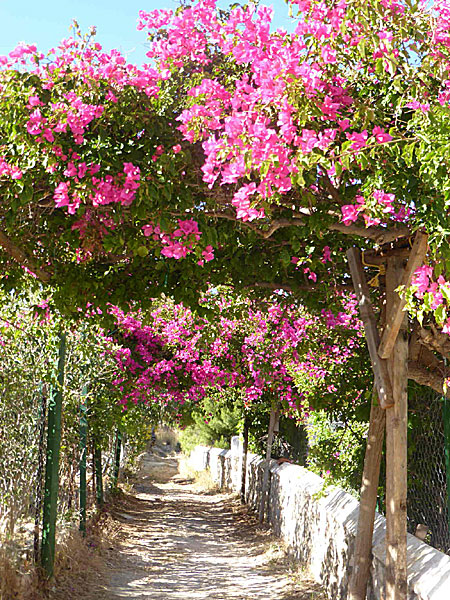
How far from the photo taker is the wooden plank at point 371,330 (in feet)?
13.4

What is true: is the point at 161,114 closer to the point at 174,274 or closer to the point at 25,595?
the point at 174,274

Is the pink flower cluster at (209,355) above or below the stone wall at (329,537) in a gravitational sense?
above

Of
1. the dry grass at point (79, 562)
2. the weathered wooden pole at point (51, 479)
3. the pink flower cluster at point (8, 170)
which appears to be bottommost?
the dry grass at point (79, 562)

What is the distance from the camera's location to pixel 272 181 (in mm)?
2877

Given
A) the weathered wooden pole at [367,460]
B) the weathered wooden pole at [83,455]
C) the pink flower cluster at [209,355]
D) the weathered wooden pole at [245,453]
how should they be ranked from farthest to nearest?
the weathered wooden pole at [245,453] → the pink flower cluster at [209,355] → the weathered wooden pole at [83,455] → the weathered wooden pole at [367,460]

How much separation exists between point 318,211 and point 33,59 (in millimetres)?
1718

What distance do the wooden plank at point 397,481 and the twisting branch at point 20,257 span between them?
259 cm

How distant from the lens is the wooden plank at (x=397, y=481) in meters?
3.79

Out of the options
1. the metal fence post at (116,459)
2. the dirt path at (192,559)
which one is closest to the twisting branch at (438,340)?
the dirt path at (192,559)

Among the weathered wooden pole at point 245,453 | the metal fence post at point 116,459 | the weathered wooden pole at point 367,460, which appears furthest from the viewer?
the weathered wooden pole at point 245,453

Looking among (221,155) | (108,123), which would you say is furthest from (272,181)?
(108,123)

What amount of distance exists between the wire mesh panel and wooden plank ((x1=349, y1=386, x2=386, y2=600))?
1.80 feet

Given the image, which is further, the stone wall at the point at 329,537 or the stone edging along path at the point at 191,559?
the stone edging along path at the point at 191,559

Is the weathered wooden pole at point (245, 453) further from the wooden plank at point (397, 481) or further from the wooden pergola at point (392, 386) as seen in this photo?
the wooden plank at point (397, 481)
